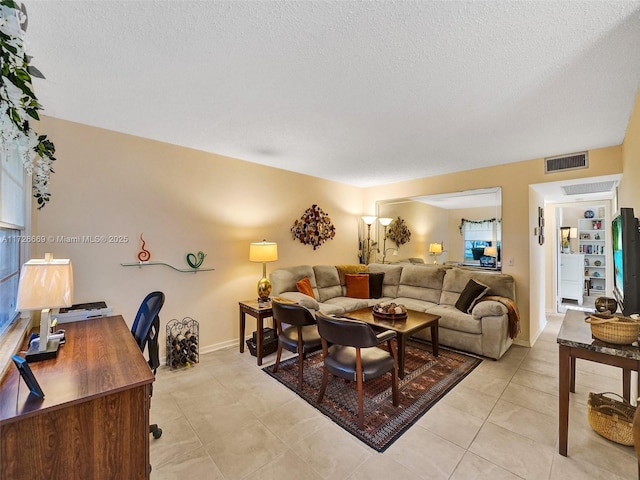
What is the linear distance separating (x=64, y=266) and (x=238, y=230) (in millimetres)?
2348

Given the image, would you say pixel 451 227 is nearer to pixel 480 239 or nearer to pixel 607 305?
pixel 480 239

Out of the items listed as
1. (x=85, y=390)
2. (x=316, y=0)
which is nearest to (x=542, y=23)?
(x=316, y=0)

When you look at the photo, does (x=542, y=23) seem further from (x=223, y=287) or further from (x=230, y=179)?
(x=223, y=287)

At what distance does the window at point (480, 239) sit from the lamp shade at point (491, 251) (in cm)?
3

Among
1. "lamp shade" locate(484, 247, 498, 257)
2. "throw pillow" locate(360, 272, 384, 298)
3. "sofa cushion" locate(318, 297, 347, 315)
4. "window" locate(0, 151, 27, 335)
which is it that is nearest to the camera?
"window" locate(0, 151, 27, 335)

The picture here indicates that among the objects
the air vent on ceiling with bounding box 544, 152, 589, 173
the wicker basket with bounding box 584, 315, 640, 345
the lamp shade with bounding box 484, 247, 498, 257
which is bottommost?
the wicker basket with bounding box 584, 315, 640, 345

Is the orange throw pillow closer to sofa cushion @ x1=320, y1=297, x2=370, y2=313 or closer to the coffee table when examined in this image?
sofa cushion @ x1=320, y1=297, x2=370, y2=313

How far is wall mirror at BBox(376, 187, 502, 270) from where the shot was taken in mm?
4207

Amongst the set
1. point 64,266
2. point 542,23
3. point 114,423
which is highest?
point 542,23

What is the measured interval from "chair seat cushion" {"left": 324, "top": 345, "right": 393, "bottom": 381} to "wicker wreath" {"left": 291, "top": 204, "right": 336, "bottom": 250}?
240cm

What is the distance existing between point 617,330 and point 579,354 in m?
0.25

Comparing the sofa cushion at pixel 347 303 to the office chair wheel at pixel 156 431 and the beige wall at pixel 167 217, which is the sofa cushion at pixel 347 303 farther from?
the office chair wheel at pixel 156 431

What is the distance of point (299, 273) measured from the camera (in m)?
4.27

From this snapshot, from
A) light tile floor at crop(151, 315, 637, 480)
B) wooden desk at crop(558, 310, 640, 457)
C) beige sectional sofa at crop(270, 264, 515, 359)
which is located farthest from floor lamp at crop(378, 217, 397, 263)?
wooden desk at crop(558, 310, 640, 457)
